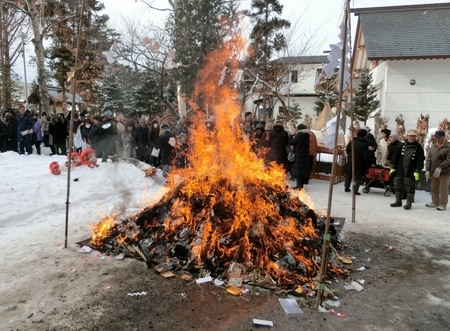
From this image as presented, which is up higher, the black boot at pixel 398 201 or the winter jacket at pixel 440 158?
the winter jacket at pixel 440 158

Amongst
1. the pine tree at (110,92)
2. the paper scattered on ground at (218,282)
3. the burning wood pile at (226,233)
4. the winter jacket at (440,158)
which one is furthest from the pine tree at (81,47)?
the paper scattered on ground at (218,282)

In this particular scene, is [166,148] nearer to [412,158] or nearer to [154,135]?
[154,135]

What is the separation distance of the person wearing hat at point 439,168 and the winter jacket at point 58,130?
1327 centimetres

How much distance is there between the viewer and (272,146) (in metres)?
10.4

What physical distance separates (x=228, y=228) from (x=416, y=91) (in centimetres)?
2005

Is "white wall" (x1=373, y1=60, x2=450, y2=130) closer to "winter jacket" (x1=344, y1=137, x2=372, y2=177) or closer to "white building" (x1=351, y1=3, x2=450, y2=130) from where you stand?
"white building" (x1=351, y1=3, x2=450, y2=130)

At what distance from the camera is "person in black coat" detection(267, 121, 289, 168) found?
33.5 feet

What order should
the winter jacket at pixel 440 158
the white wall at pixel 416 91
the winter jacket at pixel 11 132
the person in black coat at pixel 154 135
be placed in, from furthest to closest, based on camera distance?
1. the white wall at pixel 416 91
2. the winter jacket at pixel 11 132
3. the person in black coat at pixel 154 135
4. the winter jacket at pixel 440 158

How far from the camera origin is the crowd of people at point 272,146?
8.81m

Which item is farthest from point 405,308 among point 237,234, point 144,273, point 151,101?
point 151,101

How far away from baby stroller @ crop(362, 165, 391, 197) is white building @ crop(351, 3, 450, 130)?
10215 mm

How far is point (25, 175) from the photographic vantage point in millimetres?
9141

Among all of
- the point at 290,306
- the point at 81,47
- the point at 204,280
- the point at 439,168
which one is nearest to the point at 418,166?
the point at 439,168

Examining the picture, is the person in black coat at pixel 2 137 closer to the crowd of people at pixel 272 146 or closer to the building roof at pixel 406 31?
the crowd of people at pixel 272 146
